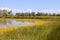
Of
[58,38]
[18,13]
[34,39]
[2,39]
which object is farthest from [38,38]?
[18,13]

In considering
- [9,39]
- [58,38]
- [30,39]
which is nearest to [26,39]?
[30,39]

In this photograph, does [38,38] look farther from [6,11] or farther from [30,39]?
[6,11]

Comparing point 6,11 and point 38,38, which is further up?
point 38,38

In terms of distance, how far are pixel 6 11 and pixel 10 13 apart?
1944 mm

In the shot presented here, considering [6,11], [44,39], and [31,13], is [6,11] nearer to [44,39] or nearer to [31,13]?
[31,13]

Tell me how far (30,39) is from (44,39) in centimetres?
80

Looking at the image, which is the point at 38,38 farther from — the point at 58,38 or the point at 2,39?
the point at 2,39

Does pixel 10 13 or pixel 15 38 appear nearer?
pixel 15 38

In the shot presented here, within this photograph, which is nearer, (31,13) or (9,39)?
(9,39)

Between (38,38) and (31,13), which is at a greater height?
(38,38)

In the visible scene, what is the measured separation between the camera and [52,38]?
435 inches

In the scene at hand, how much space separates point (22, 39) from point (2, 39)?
134 cm

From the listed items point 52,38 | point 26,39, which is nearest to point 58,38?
point 52,38

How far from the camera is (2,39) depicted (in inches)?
454
